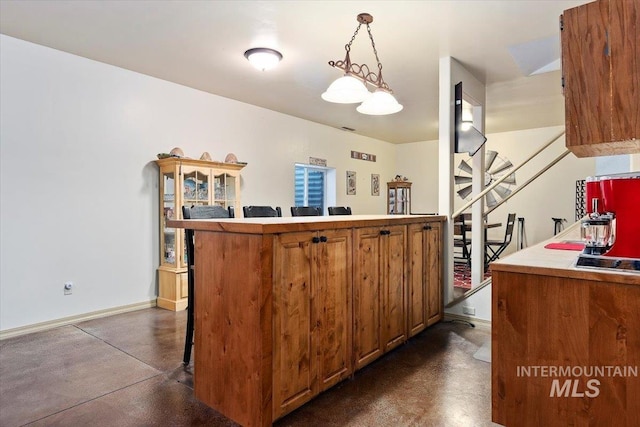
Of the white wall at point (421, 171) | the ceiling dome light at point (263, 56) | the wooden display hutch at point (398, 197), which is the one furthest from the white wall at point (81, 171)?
the white wall at point (421, 171)

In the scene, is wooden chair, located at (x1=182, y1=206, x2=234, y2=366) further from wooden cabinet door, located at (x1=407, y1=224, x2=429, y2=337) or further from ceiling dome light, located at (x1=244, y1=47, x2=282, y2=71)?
ceiling dome light, located at (x1=244, y1=47, x2=282, y2=71)

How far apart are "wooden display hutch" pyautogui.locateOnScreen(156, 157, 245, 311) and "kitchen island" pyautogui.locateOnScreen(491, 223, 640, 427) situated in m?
3.41

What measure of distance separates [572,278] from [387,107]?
201cm

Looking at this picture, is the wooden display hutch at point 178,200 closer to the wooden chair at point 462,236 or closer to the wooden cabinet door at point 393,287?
the wooden cabinet door at point 393,287

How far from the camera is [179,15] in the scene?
111 inches

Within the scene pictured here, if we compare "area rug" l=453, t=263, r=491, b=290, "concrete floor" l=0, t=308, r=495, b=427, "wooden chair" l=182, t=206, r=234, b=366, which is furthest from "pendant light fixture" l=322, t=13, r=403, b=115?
"area rug" l=453, t=263, r=491, b=290

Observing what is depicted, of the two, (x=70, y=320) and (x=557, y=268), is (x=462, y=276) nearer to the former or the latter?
(x=557, y=268)

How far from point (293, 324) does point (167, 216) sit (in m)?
2.88

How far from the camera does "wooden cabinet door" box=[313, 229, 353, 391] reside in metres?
2.00

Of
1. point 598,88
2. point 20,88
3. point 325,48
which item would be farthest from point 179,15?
point 598,88

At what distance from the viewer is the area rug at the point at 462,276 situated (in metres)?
4.98

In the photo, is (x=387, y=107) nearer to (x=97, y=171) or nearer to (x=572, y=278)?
(x=572, y=278)

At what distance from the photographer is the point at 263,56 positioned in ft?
11.2

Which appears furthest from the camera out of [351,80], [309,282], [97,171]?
[97,171]
